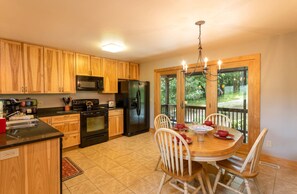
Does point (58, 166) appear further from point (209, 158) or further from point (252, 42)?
point (252, 42)

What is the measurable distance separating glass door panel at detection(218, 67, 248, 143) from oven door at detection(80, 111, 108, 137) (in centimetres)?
293

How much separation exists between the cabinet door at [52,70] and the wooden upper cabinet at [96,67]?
31.9 inches

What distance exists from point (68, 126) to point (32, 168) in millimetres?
2143

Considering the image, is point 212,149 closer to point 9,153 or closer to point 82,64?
point 9,153

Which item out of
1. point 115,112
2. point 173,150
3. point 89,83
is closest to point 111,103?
point 115,112

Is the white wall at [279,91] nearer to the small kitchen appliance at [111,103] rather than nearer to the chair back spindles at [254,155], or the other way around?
the chair back spindles at [254,155]

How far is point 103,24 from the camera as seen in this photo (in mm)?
2367

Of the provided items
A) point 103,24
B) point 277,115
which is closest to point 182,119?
point 277,115

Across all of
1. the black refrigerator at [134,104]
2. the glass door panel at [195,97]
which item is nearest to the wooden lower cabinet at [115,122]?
the black refrigerator at [134,104]

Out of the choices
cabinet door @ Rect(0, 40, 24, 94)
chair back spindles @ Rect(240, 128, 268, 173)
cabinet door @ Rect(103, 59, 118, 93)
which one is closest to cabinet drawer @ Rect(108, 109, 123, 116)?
cabinet door @ Rect(103, 59, 118, 93)

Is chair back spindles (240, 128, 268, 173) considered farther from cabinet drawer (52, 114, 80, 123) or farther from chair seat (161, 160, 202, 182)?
cabinet drawer (52, 114, 80, 123)

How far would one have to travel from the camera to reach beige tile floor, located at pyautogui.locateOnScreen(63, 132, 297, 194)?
7.06 feet

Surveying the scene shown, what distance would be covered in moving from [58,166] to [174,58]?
373 cm

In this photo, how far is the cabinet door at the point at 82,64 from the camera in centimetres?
399
